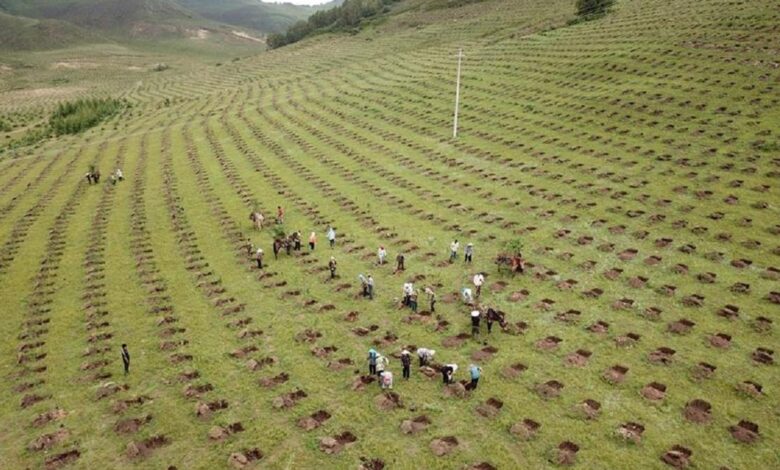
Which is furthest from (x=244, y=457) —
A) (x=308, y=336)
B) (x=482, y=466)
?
(x=308, y=336)

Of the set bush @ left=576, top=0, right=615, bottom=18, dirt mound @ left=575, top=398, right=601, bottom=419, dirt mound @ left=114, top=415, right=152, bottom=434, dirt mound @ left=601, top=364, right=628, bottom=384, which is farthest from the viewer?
bush @ left=576, top=0, right=615, bottom=18

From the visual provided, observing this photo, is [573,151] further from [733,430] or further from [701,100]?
[733,430]

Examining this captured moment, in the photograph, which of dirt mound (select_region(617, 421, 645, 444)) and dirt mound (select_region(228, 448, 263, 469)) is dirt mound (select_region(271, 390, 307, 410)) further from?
dirt mound (select_region(617, 421, 645, 444))

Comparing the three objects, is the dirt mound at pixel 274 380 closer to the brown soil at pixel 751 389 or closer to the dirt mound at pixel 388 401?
the dirt mound at pixel 388 401

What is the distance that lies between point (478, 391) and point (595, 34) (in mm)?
109579

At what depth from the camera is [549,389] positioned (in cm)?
2609

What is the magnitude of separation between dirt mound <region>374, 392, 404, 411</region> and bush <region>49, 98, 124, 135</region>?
108585 mm

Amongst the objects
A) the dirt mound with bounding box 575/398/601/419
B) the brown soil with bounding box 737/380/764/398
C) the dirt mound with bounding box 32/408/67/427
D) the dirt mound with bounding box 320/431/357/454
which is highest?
the brown soil with bounding box 737/380/764/398

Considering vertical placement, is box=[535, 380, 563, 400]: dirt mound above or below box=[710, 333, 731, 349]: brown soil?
below

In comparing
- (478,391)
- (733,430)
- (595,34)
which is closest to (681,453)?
(733,430)

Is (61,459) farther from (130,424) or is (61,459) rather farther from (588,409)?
(588,409)

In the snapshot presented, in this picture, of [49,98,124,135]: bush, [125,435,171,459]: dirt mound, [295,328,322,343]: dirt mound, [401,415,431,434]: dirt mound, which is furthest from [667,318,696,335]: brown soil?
[49,98,124,135]: bush

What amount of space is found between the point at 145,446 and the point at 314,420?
7.61 m

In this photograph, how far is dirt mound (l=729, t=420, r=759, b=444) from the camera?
22.0 m
